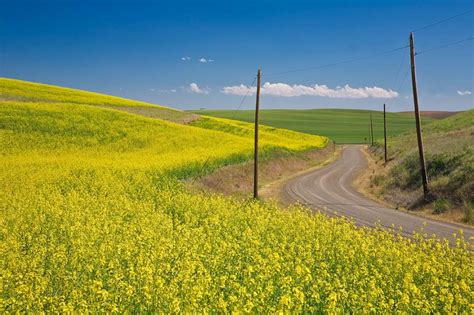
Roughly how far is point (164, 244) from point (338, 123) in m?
151

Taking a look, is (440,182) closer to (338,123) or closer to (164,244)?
(164,244)

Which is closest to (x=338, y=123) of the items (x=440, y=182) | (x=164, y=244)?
(x=440, y=182)

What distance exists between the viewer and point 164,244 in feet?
33.0

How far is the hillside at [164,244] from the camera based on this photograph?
675 cm

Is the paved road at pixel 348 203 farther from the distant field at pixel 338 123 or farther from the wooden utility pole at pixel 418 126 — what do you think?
the distant field at pixel 338 123

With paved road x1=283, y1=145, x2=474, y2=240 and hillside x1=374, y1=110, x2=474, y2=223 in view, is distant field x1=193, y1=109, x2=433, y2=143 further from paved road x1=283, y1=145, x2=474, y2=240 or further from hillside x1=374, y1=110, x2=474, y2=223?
→ hillside x1=374, y1=110, x2=474, y2=223

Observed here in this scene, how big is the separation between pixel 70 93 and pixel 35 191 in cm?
5304

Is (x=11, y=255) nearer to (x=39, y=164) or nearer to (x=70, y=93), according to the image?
(x=39, y=164)

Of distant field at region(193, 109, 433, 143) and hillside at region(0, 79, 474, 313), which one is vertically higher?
distant field at region(193, 109, 433, 143)

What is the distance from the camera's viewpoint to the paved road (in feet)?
60.5

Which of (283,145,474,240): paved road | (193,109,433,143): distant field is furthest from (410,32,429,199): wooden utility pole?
(193,109,433,143): distant field

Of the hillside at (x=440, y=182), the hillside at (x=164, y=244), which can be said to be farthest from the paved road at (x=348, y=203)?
the hillside at (x=164, y=244)

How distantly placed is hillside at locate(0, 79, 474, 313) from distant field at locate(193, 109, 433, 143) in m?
87.4

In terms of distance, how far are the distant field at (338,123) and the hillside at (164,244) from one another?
87.4 meters
